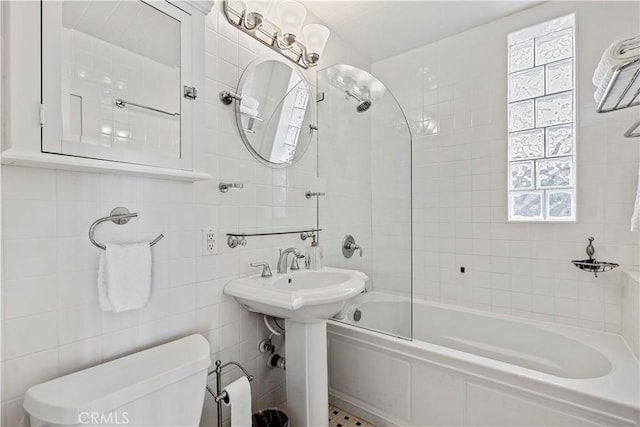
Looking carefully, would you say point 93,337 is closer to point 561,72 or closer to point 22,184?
point 22,184

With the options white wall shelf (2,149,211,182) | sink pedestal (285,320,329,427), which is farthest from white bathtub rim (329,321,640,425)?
white wall shelf (2,149,211,182)

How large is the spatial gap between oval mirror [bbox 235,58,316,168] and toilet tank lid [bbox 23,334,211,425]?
105 cm

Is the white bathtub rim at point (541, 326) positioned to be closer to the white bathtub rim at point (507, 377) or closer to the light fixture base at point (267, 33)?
the white bathtub rim at point (507, 377)

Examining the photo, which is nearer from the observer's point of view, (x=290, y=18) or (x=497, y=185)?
(x=290, y=18)

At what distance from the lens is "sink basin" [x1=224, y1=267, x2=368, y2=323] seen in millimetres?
1302

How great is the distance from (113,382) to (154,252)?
48 cm

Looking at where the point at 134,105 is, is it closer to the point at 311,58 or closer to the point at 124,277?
the point at 124,277

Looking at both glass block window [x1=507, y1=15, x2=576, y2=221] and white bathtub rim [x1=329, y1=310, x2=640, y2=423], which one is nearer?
white bathtub rim [x1=329, y1=310, x2=640, y2=423]

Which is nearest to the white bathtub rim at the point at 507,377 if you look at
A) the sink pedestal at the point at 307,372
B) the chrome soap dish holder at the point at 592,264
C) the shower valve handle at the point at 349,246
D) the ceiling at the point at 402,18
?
the sink pedestal at the point at 307,372

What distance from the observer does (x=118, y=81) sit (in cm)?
113
